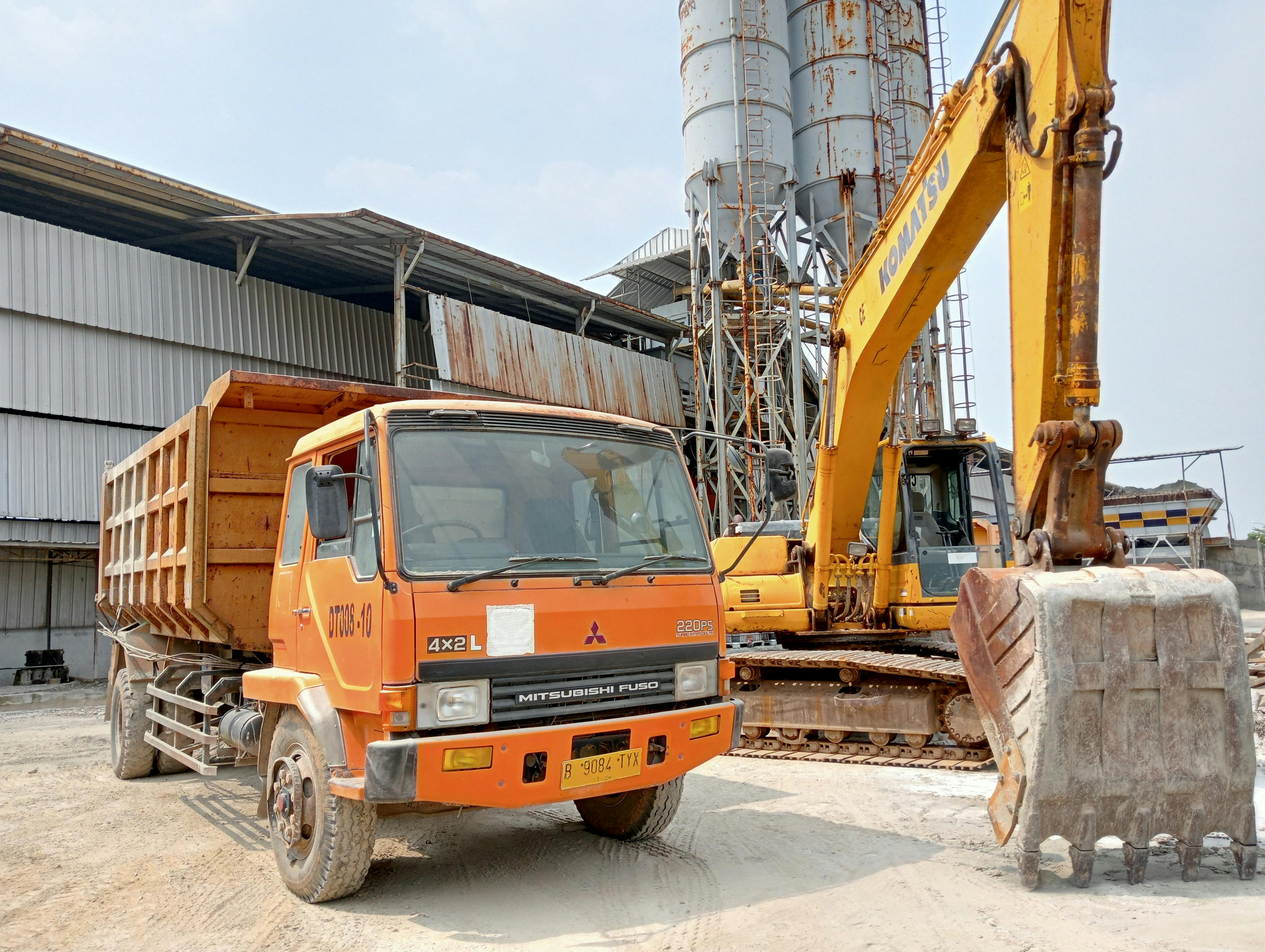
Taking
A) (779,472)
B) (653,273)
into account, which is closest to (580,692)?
(779,472)

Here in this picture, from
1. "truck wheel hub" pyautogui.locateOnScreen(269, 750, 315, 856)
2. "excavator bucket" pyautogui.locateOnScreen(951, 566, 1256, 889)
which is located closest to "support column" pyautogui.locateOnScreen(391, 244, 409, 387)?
"truck wheel hub" pyautogui.locateOnScreen(269, 750, 315, 856)

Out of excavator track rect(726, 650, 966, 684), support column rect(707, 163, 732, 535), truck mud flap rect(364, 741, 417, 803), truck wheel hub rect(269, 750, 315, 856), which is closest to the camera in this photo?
truck mud flap rect(364, 741, 417, 803)

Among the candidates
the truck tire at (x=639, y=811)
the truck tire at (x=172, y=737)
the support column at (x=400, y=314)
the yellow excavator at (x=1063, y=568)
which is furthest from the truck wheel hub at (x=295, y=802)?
the support column at (x=400, y=314)

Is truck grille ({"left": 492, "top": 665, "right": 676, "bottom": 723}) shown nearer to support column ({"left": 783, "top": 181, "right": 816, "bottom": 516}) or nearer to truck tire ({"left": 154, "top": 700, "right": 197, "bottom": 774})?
truck tire ({"left": 154, "top": 700, "right": 197, "bottom": 774})

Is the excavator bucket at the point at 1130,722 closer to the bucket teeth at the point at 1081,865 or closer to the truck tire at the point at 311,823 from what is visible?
the bucket teeth at the point at 1081,865

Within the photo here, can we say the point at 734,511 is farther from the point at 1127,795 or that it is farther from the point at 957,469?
Result: the point at 1127,795

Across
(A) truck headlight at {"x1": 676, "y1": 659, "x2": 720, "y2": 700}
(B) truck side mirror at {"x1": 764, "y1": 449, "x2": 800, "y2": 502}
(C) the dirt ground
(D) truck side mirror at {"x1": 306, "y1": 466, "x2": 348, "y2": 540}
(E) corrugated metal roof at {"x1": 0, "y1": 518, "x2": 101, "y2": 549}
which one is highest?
(E) corrugated metal roof at {"x1": 0, "y1": 518, "x2": 101, "y2": 549}

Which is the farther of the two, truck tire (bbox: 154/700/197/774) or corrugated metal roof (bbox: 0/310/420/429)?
corrugated metal roof (bbox: 0/310/420/429)

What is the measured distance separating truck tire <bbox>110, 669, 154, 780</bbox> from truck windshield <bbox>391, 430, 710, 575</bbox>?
5732mm

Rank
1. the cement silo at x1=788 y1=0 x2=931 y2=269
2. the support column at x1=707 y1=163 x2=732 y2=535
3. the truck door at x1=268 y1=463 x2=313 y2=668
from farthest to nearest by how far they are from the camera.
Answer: the cement silo at x1=788 y1=0 x2=931 y2=269
the support column at x1=707 y1=163 x2=732 y2=535
the truck door at x1=268 y1=463 x2=313 y2=668

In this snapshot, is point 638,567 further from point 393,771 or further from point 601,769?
point 393,771

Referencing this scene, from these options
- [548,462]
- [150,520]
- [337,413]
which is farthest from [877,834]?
[150,520]

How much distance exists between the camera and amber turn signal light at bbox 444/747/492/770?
15.2ft

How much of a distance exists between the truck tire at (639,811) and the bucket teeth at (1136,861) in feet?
8.17
